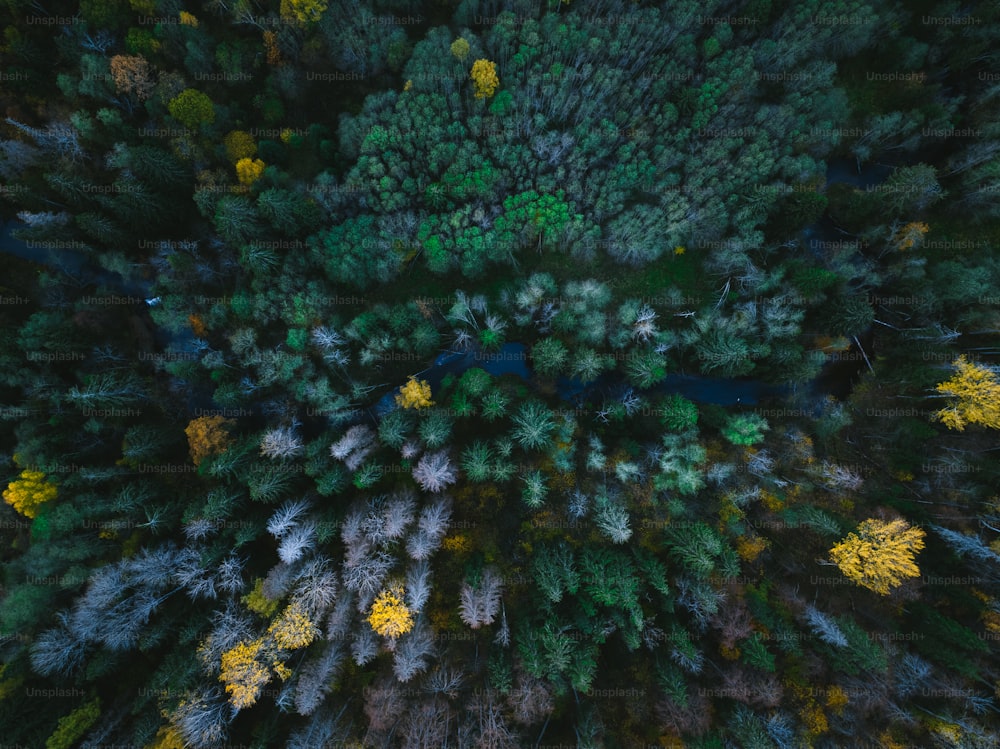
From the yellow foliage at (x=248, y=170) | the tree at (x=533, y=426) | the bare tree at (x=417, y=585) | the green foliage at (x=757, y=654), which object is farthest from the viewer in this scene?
the yellow foliage at (x=248, y=170)

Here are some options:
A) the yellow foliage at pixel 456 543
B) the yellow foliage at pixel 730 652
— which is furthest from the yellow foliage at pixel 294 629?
the yellow foliage at pixel 730 652

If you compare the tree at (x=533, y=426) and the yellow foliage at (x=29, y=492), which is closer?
the yellow foliage at (x=29, y=492)

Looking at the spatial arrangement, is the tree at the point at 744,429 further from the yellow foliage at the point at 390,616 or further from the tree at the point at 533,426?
the yellow foliage at the point at 390,616

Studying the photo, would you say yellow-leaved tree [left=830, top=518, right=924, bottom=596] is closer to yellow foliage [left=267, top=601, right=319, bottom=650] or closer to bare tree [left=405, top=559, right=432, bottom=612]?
bare tree [left=405, top=559, right=432, bottom=612]

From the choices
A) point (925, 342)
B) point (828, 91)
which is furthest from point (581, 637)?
point (828, 91)

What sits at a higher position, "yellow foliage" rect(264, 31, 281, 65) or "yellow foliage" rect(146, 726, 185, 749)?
→ "yellow foliage" rect(264, 31, 281, 65)

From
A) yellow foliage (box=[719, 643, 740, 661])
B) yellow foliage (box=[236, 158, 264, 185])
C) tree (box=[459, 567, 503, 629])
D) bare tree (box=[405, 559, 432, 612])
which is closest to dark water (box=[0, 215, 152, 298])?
yellow foliage (box=[236, 158, 264, 185])

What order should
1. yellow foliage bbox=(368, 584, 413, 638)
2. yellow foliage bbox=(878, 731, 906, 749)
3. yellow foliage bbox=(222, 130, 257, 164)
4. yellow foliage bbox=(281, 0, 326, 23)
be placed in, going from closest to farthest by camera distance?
yellow foliage bbox=(368, 584, 413, 638) < yellow foliage bbox=(878, 731, 906, 749) < yellow foliage bbox=(281, 0, 326, 23) < yellow foliage bbox=(222, 130, 257, 164)
